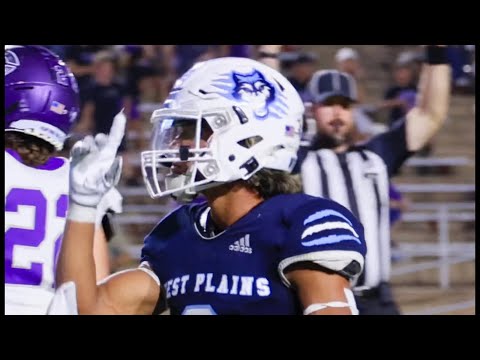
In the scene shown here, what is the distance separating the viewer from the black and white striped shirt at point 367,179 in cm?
531

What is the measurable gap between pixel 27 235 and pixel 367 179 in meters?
1.99

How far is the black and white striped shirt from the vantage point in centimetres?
531

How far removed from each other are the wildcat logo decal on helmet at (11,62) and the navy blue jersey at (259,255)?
1057 millimetres

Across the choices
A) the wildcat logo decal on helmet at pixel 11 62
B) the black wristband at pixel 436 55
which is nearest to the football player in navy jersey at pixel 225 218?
the wildcat logo decal on helmet at pixel 11 62

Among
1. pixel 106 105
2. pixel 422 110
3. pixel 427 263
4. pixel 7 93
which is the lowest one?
pixel 427 263

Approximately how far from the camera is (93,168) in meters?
2.99

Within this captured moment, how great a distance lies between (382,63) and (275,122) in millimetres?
8476

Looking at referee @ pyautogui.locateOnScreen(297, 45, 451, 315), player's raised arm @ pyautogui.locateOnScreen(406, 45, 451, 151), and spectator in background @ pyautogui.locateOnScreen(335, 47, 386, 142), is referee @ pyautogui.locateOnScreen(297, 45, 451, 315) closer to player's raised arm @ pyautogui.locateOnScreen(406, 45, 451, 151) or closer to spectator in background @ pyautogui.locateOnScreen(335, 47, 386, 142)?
player's raised arm @ pyautogui.locateOnScreen(406, 45, 451, 151)

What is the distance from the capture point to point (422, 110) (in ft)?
18.4

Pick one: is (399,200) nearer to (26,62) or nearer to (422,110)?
(422,110)

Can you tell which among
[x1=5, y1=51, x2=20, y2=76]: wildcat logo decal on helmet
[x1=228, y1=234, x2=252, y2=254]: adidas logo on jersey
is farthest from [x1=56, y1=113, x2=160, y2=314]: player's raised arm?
[x1=5, y1=51, x2=20, y2=76]: wildcat logo decal on helmet

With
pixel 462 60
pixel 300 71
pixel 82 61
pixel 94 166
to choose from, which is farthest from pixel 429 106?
pixel 82 61

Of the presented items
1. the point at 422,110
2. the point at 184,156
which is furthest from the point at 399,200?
the point at 184,156

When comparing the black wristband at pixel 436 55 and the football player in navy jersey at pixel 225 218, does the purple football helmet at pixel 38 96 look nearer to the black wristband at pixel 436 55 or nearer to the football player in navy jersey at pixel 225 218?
the football player in navy jersey at pixel 225 218
